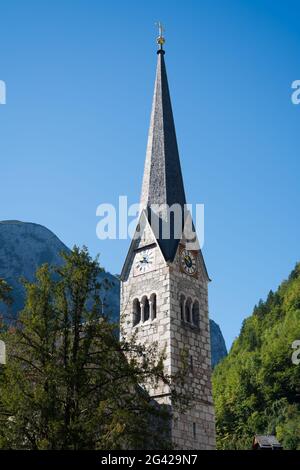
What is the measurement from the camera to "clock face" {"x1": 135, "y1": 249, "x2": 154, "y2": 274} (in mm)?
39781

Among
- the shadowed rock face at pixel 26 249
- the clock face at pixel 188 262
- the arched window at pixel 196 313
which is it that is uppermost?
the shadowed rock face at pixel 26 249

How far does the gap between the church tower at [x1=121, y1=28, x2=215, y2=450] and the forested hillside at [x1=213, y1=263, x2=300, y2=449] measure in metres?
43.0

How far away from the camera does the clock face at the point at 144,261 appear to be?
1566 inches

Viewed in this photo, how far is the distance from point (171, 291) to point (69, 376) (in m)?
15.5

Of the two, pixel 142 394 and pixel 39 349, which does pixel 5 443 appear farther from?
pixel 142 394

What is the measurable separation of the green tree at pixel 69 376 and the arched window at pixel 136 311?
1276 centimetres

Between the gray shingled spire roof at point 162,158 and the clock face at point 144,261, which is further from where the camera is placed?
the gray shingled spire roof at point 162,158

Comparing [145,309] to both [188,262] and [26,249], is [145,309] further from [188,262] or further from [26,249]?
[26,249]

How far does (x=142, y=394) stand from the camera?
25312mm

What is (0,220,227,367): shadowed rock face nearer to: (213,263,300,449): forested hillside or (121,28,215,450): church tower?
(213,263,300,449): forested hillside

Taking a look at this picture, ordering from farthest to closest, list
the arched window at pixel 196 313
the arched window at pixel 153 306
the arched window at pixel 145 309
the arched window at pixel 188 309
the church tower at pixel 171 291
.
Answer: the arched window at pixel 196 313
the arched window at pixel 188 309
the arched window at pixel 145 309
the arched window at pixel 153 306
the church tower at pixel 171 291

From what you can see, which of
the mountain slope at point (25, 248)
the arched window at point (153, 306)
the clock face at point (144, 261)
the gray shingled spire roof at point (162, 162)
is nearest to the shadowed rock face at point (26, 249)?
the mountain slope at point (25, 248)

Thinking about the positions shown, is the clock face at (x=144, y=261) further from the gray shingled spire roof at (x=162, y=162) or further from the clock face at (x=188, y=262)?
the clock face at (x=188, y=262)

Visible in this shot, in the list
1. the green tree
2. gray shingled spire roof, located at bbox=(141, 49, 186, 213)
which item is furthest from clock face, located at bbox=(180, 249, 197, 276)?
the green tree
